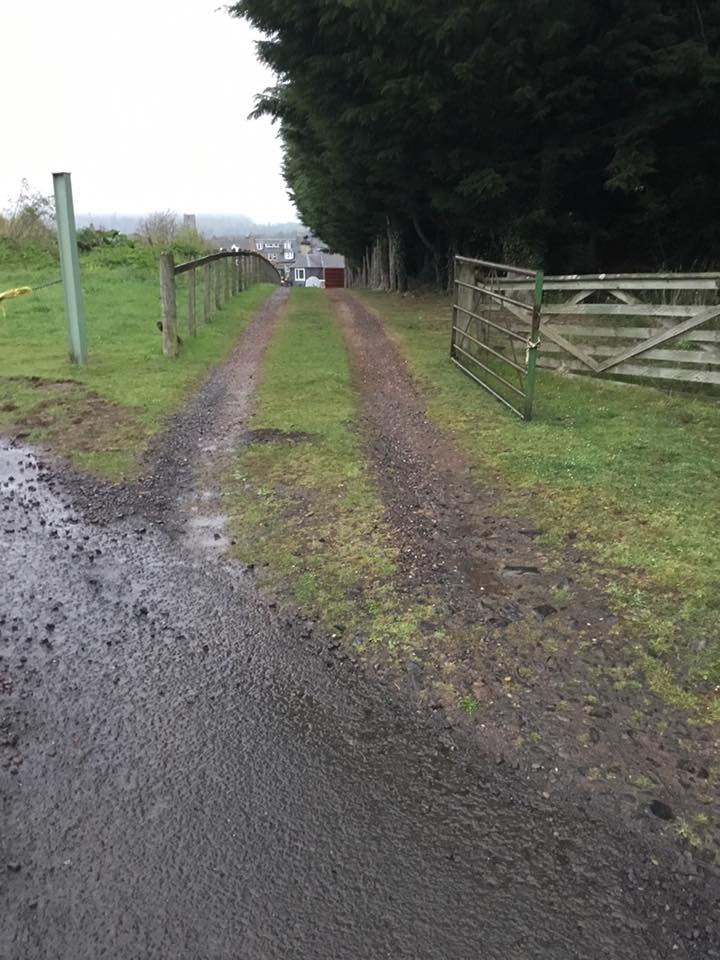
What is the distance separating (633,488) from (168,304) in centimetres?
756

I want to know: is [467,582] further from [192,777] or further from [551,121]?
[551,121]

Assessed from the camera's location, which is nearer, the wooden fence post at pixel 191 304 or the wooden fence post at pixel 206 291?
the wooden fence post at pixel 191 304

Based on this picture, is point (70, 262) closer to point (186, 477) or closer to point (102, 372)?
point (102, 372)

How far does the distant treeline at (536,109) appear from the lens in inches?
440

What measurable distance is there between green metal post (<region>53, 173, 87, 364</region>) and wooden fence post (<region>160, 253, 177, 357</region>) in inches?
46.7

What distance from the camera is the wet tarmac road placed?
6.97 feet

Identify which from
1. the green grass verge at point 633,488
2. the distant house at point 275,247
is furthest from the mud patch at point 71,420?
the distant house at point 275,247

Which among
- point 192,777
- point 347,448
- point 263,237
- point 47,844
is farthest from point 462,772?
point 263,237

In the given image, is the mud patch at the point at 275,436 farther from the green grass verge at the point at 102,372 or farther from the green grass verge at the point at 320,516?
the green grass verge at the point at 102,372

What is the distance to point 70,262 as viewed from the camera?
959 centimetres

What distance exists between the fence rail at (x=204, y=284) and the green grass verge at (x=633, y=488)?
155 inches


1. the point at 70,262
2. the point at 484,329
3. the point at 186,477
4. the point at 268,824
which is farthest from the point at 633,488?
the point at 70,262

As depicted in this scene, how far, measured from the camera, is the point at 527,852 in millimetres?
2416

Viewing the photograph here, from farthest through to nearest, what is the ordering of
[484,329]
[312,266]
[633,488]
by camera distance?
[312,266], [484,329], [633,488]
